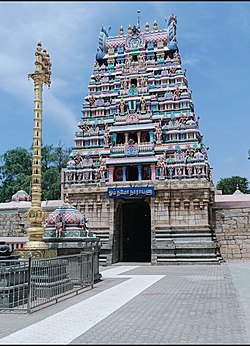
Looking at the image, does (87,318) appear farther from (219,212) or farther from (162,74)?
(162,74)

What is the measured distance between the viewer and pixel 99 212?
22.6 m

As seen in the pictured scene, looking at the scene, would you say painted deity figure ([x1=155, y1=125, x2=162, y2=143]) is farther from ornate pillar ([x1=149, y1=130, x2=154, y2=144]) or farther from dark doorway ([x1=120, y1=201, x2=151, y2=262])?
dark doorway ([x1=120, y1=201, x2=151, y2=262])

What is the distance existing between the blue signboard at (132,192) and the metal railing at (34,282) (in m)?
11.2

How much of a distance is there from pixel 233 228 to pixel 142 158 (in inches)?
240

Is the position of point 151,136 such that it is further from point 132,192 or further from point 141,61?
point 141,61

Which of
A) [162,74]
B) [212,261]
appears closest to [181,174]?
[212,261]

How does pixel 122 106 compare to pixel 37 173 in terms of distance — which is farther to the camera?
pixel 122 106

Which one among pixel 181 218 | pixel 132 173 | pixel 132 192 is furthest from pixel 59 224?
pixel 132 173

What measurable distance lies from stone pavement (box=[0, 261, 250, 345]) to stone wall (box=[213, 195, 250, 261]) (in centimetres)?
1109

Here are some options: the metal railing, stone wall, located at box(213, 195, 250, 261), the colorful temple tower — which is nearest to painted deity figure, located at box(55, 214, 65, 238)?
the metal railing

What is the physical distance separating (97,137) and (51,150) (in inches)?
961

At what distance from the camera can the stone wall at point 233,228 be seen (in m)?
21.6

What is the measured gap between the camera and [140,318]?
6922 mm

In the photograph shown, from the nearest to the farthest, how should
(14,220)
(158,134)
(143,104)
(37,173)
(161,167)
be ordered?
1. (37,173)
2. (161,167)
3. (158,134)
4. (143,104)
5. (14,220)
